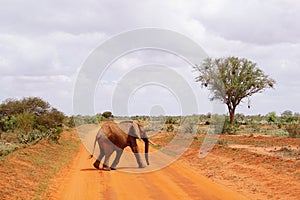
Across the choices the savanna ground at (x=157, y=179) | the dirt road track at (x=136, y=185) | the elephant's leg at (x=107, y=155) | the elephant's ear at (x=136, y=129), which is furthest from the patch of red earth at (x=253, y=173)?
the elephant's leg at (x=107, y=155)

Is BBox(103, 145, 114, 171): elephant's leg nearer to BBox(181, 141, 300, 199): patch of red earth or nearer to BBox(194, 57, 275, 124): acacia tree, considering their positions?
BBox(181, 141, 300, 199): patch of red earth

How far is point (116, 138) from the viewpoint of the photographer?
18156 millimetres

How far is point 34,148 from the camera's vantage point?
71.3 feet

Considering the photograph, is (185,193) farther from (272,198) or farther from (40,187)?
(40,187)

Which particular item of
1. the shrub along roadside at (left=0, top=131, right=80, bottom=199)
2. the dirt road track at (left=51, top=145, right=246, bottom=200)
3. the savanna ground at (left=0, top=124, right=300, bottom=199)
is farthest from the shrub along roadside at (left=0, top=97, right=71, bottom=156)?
the dirt road track at (left=51, top=145, right=246, bottom=200)

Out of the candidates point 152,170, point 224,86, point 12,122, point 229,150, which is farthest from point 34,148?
point 224,86

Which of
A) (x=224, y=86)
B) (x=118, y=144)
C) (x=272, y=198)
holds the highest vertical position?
(x=224, y=86)

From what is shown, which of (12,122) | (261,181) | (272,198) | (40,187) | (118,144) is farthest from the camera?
(12,122)

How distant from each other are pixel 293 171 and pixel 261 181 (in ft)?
4.96

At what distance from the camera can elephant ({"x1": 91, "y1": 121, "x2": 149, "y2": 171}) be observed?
17672mm

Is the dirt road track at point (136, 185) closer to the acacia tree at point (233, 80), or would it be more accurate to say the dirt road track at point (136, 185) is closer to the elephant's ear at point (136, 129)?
the elephant's ear at point (136, 129)

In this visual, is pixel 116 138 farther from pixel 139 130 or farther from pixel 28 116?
pixel 28 116

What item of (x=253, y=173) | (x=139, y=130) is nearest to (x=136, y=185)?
(x=253, y=173)

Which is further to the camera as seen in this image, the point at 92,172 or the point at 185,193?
the point at 92,172
